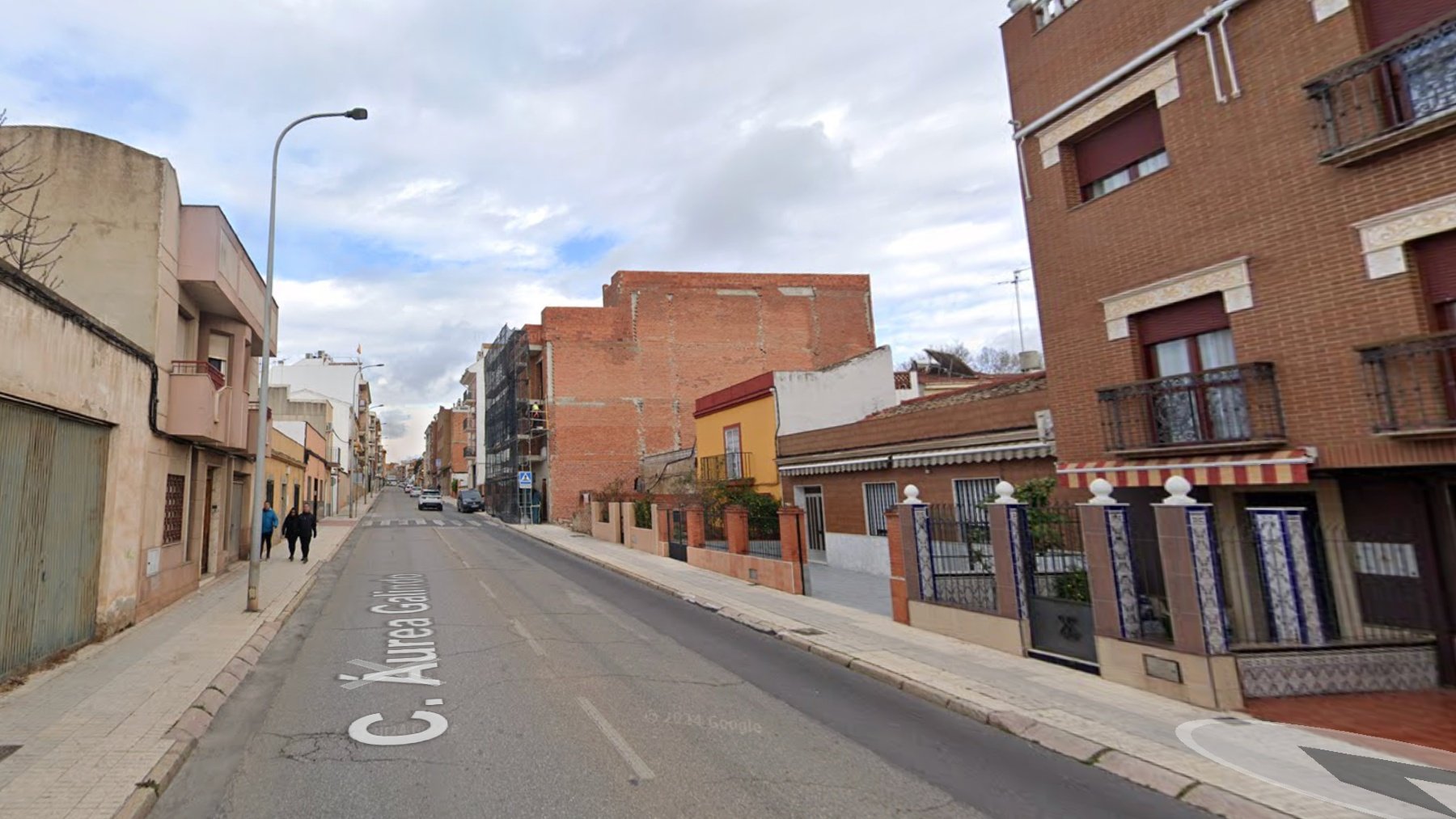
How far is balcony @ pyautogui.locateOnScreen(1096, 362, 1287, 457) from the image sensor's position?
8.71 meters

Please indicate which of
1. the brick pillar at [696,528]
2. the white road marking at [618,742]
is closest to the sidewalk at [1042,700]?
the white road marking at [618,742]

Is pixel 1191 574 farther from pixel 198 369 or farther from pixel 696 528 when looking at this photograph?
pixel 198 369

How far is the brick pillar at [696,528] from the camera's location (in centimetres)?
1988

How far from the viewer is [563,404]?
3991cm

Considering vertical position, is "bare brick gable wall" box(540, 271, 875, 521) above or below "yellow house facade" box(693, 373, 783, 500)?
above

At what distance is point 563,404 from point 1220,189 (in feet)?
113

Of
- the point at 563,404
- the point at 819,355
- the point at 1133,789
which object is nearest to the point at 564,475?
the point at 563,404

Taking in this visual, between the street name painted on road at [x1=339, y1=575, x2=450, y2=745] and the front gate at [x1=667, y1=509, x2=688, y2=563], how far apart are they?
7660 millimetres

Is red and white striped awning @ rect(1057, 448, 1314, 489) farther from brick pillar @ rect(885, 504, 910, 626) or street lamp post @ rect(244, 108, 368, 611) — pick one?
street lamp post @ rect(244, 108, 368, 611)

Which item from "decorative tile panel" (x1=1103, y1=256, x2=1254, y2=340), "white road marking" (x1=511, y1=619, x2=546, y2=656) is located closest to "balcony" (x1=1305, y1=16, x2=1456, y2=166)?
"decorative tile panel" (x1=1103, y1=256, x2=1254, y2=340)

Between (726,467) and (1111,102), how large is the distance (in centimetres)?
1773

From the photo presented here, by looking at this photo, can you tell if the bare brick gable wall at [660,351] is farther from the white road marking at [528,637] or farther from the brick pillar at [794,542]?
the white road marking at [528,637]

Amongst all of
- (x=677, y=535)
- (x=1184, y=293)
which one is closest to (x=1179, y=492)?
(x=1184, y=293)

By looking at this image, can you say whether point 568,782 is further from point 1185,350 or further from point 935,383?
point 935,383
